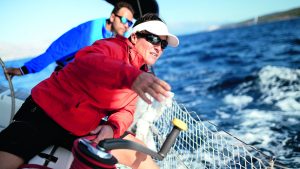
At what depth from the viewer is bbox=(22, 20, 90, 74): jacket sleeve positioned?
284 centimetres

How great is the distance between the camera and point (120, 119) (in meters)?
1.75

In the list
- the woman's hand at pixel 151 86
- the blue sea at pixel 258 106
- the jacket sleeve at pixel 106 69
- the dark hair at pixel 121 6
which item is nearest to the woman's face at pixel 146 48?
the jacket sleeve at pixel 106 69

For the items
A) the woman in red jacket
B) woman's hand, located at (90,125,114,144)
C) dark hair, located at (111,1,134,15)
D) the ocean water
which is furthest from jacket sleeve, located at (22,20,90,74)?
the ocean water

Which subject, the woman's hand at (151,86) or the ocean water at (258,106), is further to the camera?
the ocean water at (258,106)

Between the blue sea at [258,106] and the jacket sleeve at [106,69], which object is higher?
the blue sea at [258,106]

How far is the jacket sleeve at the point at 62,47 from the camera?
2.84 meters

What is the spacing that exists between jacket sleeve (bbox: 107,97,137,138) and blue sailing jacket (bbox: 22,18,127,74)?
139cm

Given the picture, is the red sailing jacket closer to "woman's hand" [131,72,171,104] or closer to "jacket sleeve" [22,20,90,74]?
"woman's hand" [131,72,171,104]

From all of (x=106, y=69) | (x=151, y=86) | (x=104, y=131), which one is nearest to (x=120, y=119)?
(x=104, y=131)

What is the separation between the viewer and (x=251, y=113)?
6.25 meters

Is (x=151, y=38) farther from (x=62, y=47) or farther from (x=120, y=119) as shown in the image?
(x=62, y=47)

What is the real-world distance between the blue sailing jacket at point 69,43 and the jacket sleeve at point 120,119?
1.39m

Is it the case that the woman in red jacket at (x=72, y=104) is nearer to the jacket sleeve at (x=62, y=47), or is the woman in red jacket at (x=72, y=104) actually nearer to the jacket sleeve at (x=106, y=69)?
the jacket sleeve at (x=106, y=69)

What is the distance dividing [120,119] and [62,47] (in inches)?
61.9
